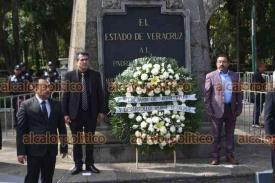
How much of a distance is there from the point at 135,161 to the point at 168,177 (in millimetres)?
1263

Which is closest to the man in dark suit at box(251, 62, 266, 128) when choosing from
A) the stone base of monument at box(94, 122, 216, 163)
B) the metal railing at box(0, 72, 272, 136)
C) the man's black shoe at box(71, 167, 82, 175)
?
the metal railing at box(0, 72, 272, 136)

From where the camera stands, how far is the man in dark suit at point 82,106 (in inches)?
361

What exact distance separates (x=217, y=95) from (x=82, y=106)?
2.44 m

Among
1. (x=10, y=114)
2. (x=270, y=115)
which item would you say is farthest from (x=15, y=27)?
(x=270, y=115)

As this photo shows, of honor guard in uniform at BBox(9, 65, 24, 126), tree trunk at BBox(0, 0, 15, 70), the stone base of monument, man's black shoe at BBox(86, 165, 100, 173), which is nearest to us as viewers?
man's black shoe at BBox(86, 165, 100, 173)

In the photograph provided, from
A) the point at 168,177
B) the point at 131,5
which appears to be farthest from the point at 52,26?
the point at 168,177

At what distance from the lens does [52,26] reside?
31453 mm

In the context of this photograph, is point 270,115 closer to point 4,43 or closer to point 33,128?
point 33,128

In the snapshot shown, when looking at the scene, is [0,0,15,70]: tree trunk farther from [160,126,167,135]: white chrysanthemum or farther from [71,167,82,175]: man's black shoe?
[160,126,167,135]: white chrysanthemum

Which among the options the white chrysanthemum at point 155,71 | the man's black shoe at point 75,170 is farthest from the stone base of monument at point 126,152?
the white chrysanthemum at point 155,71

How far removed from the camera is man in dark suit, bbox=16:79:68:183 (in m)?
7.09

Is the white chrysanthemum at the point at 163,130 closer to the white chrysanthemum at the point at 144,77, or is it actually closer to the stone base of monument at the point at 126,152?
the stone base of monument at the point at 126,152

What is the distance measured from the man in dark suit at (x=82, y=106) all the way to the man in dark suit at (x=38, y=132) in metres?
1.85

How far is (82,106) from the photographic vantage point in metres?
9.20
